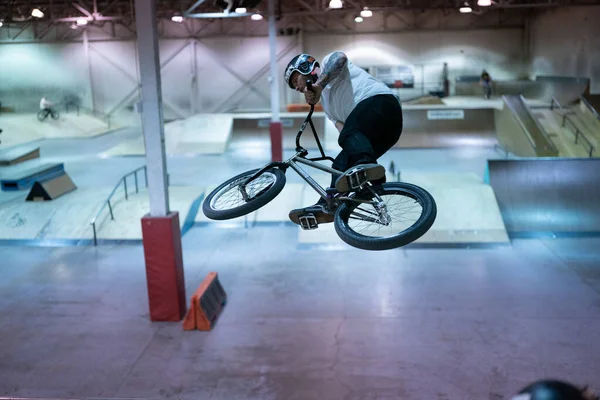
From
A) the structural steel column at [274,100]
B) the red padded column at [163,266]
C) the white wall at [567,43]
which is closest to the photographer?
the red padded column at [163,266]

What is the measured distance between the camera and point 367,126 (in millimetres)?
4305

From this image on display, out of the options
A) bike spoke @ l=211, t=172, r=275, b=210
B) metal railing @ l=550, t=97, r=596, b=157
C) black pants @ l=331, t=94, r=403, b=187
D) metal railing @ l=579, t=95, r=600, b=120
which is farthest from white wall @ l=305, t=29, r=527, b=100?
black pants @ l=331, t=94, r=403, b=187

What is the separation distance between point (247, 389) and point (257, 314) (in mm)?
2169

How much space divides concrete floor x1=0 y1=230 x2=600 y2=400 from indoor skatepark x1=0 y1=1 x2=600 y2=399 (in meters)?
0.04

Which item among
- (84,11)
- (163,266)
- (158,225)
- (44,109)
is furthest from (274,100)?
(44,109)

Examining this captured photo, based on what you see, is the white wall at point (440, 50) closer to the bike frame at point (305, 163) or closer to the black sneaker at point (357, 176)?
the bike frame at point (305, 163)

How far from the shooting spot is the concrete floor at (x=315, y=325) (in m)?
7.55

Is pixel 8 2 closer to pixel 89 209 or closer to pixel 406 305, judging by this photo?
pixel 89 209

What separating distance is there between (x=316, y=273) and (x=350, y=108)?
23.1ft

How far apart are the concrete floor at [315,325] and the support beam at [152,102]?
81.3 inches

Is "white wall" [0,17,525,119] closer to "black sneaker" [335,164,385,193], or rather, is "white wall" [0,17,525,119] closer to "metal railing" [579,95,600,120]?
"metal railing" [579,95,600,120]

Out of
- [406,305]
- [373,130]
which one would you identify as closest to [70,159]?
[406,305]

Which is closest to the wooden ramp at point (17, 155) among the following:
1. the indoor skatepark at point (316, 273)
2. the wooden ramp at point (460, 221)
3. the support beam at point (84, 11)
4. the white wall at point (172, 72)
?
the indoor skatepark at point (316, 273)

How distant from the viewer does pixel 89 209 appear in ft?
47.7
